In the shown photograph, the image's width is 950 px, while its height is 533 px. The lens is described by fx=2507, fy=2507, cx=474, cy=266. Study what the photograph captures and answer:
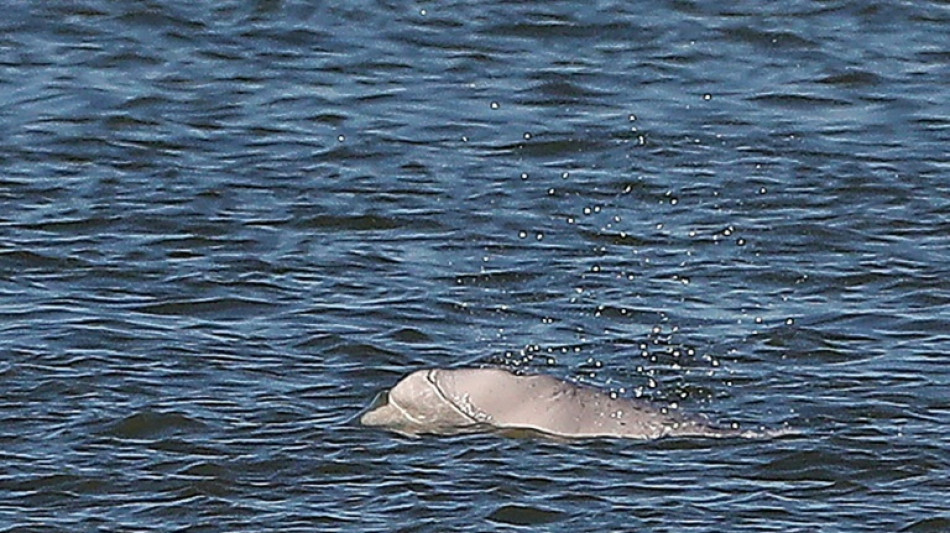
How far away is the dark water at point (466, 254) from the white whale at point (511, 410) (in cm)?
17

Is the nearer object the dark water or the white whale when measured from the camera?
the dark water

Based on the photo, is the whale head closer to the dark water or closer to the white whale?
the white whale

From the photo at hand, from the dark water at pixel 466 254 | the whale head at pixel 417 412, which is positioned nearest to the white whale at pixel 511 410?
the whale head at pixel 417 412

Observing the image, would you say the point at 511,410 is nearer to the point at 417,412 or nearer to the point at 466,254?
the point at 417,412

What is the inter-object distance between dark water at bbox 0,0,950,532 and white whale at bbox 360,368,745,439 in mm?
167

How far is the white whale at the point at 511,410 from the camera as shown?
11742mm

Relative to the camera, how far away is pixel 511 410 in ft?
38.9

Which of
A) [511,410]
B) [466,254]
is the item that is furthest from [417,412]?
[466,254]

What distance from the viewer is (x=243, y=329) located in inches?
518

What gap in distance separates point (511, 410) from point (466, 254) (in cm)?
265

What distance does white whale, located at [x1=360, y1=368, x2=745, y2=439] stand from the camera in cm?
1174

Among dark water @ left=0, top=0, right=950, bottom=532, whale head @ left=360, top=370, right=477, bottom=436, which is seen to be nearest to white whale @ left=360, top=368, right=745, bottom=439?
whale head @ left=360, top=370, right=477, bottom=436

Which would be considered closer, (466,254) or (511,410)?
(511,410)

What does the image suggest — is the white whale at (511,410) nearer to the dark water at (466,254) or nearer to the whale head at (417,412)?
the whale head at (417,412)
